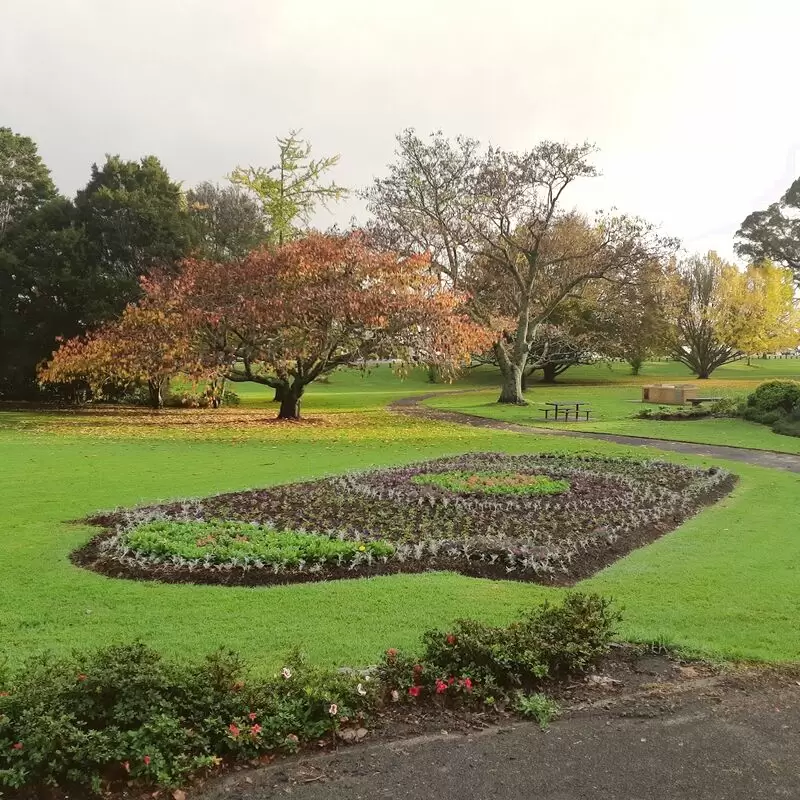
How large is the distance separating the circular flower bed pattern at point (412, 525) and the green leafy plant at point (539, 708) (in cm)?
267

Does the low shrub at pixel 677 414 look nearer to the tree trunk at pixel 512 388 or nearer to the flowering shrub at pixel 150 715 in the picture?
the tree trunk at pixel 512 388

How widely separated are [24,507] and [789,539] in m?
9.73

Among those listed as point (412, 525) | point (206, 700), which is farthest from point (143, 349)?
point (206, 700)

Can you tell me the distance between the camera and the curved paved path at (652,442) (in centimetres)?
1496

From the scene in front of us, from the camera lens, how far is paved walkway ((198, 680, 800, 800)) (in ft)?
11.3

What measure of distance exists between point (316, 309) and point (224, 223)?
2228 cm

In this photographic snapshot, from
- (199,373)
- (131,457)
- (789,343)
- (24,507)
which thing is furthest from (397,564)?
(789,343)

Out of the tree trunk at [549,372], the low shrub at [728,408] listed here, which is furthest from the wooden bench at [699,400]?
the tree trunk at [549,372]

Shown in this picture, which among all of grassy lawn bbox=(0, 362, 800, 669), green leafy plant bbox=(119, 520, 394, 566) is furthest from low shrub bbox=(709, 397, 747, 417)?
green leafy plant bbox=(119, 520, 394, 566)

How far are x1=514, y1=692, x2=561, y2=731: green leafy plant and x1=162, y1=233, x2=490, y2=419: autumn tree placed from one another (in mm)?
18354

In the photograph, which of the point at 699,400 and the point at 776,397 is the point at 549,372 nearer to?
the point at 699,400

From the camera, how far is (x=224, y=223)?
41.7m

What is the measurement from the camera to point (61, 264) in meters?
27.5

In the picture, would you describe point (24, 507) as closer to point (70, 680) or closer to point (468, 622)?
point (70, 680)
